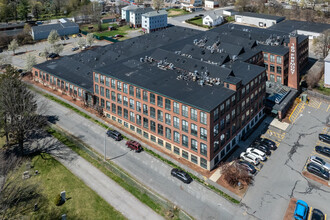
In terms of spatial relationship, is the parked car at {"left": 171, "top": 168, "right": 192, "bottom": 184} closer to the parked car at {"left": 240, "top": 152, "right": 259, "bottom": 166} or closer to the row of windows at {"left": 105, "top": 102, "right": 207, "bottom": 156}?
the row of windows at {"left": 105, "top": 102, "right": 207, "bottom": 156}

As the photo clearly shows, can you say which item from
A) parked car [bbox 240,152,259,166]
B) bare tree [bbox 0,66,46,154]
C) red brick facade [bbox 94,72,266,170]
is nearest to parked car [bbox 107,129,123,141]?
red brick facade [bbox 94,72,266,170]

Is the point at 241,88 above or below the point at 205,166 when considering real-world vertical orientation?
above

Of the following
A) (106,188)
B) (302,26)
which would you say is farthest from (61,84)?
(302,26)

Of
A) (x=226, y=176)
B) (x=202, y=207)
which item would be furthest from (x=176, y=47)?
(x=202, y=207)

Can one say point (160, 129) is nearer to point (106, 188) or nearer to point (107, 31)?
point (106, 188)

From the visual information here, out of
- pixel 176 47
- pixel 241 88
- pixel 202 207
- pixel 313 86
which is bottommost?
pixel 202 207

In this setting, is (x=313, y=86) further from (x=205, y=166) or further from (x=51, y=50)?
(x=51, y=50)
